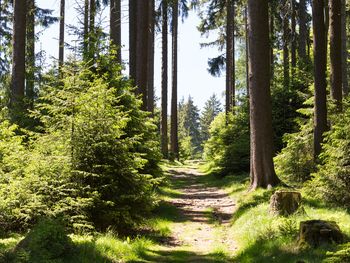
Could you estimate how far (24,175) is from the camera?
29.1 ft

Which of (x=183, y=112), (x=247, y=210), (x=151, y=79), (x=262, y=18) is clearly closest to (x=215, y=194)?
(x=247, y=210)

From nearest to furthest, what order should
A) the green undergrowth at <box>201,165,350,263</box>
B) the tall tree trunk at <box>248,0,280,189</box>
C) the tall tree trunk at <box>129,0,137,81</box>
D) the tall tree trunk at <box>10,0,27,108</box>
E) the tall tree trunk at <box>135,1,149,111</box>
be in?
the green undergrowth at <box>201,165,350,263</box>
the tall tree trunk at <box>248,0,280,189</box>
the tall tree trunk at <box>10,0,27,108</box>
the tall tree trunk at <box>135,1,149,111</box>
the tall tree trunk at <box>129,0,137,81</box>

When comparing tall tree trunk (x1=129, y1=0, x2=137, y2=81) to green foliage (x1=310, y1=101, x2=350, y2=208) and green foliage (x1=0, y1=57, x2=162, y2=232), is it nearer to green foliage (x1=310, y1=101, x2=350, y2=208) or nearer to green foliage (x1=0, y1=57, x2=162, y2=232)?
green foliage (x1=0, y1=57, x2=162, y2=232)

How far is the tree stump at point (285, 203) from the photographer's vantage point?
8.95 meters

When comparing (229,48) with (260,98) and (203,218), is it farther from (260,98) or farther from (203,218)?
(203,218)

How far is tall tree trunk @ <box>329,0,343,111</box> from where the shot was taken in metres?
13.9

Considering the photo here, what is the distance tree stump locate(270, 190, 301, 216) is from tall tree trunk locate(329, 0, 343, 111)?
19.2ft

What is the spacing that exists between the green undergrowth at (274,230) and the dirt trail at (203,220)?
32cm

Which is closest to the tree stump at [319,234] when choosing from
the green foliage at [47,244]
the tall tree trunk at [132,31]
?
the green foliage at [47,244]

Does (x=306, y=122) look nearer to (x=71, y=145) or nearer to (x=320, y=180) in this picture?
(x=320, y=180)

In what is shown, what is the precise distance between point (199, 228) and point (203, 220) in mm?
911

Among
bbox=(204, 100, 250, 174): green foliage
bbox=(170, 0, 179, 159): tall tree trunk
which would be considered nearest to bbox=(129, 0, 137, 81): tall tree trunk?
bbox=(204, 100, 250, 174): green foliage

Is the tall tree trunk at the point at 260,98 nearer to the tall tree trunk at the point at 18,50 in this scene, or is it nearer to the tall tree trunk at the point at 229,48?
the tall tree trunk at the point at 18,50

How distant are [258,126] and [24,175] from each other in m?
6.47
